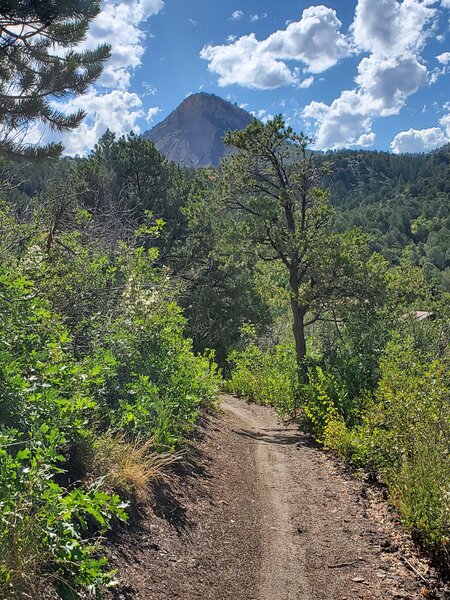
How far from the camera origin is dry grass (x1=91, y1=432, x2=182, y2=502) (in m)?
4.21

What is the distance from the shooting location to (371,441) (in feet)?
21.4

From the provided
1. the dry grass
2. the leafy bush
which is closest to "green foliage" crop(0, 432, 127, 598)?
the dry grass

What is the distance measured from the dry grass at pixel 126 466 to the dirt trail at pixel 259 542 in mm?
238

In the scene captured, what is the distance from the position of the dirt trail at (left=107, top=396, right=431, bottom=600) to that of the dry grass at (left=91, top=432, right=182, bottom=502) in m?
0.24

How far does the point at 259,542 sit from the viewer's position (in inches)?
180

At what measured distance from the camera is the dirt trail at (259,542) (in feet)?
12.1

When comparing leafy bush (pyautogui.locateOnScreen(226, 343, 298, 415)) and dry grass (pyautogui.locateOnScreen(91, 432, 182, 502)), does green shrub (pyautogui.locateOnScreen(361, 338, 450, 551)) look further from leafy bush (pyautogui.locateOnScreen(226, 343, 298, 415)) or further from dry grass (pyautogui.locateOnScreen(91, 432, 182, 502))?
leafy bush (pyautogui.locateOnScreen(226, 343, 298, 415))

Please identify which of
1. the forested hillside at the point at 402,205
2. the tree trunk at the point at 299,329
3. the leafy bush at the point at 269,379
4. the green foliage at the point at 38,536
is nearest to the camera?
the green foliage at the point at 38,536


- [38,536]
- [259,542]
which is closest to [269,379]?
[259,542]

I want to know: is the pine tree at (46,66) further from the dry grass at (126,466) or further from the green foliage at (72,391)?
the dry grass at (126,466)

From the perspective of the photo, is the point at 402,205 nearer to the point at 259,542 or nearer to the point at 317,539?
the point at 317,539

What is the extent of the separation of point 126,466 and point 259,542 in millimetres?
1423

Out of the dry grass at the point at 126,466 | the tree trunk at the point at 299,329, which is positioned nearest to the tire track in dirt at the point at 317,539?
the dry grass at the point at 126,466

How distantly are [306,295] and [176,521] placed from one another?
906 centimetres
